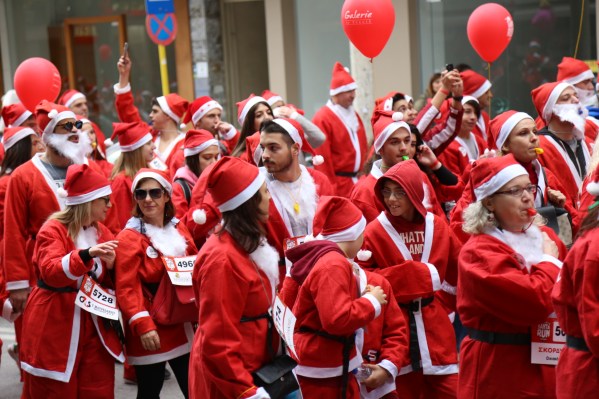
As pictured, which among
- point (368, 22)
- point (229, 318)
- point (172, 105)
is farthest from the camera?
point (172, 105)

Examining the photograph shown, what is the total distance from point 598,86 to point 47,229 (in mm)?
5134

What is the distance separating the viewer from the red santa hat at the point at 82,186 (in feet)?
21.2

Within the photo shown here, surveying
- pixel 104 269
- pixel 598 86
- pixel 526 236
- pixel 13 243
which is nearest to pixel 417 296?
pixel 526 236

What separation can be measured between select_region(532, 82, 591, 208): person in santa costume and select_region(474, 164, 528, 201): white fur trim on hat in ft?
7.78

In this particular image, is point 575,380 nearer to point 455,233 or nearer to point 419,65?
point 455,233

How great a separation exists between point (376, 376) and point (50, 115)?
3681mm

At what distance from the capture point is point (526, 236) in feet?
16.5

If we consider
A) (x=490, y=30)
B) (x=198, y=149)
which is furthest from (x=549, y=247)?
(x=490, y=30)

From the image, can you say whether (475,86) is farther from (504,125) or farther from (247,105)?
(504,125)

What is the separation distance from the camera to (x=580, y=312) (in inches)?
168

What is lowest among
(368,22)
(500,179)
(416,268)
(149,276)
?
(149,276)

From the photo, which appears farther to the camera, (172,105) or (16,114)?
(172,105)

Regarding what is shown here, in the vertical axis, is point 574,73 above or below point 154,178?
above

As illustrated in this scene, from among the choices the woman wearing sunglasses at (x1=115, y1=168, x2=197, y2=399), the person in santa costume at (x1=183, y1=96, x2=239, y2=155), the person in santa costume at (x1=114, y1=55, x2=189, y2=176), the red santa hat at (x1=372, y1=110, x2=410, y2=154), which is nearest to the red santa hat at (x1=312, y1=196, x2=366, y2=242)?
the woman wearing sunglasses at (x1=115, y1=168, x2=197, y2=399)
